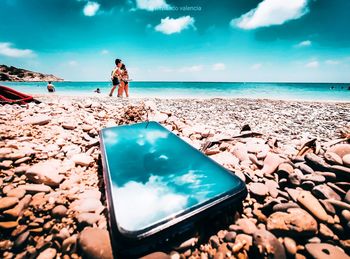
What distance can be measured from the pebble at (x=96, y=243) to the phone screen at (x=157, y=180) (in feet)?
0.91

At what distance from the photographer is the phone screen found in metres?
1.66

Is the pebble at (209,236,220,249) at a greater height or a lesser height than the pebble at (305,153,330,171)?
lesser

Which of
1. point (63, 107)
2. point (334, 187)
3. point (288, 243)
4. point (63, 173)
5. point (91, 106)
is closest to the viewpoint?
point (288, 243)

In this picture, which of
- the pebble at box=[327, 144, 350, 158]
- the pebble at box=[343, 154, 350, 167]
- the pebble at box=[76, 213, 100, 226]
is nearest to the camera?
the pebble at box=[76, 213, 100, 226]

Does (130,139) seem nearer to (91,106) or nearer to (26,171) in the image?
(26,171)

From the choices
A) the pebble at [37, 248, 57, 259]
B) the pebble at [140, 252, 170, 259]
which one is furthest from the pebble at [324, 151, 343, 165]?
the pebble at [37, 248, 57, 259]

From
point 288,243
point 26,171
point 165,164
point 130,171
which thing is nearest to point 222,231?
point 288,243

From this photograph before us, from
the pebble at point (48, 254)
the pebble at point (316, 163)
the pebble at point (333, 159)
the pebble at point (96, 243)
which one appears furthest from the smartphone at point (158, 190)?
the pebble at point (333, 159)

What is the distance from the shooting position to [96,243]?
1.62m

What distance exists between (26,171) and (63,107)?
4249mm

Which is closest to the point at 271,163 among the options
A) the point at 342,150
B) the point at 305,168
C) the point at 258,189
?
the point at 305,168

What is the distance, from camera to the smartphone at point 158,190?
1492mm

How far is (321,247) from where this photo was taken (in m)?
1.58

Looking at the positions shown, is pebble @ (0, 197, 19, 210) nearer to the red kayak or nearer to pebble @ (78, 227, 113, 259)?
pebble @ (78, 227, 113, 259)
